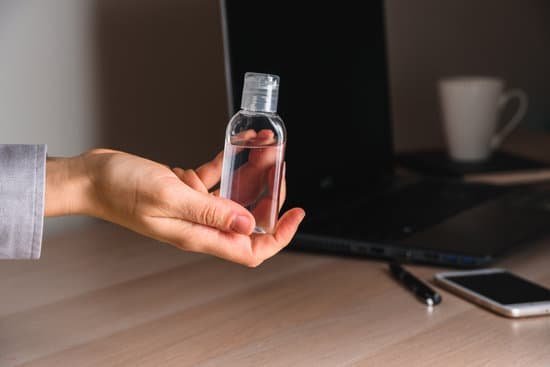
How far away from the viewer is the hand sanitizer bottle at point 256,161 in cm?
70

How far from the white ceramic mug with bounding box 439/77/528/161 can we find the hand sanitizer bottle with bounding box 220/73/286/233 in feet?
2.83

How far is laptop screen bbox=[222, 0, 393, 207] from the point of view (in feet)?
3.44

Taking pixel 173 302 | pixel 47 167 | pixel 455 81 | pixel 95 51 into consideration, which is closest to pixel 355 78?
pixel 455 81

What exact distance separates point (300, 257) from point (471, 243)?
23 cm

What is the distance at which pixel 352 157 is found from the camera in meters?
1.28

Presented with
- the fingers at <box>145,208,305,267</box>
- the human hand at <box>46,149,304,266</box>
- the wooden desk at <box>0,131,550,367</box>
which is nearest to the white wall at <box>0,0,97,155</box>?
the wooden desk at <box>0,131,550,367</box>

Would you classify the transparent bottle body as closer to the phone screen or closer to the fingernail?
the fingernail

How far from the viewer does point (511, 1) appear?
1962mm

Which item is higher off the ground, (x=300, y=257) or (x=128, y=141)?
(x=128, y=141)

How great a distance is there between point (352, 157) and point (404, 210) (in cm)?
16

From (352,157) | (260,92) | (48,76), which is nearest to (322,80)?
(352,157)

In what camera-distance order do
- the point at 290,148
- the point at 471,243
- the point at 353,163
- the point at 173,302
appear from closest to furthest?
the point at 173,302 < the point at 471,243 < the point at 290,148 < the point at 353,163

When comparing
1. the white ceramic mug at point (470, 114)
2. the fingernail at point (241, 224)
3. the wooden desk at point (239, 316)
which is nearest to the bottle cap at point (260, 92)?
the fingernail at point (241, 224)

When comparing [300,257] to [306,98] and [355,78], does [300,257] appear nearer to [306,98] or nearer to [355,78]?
[306,98]
